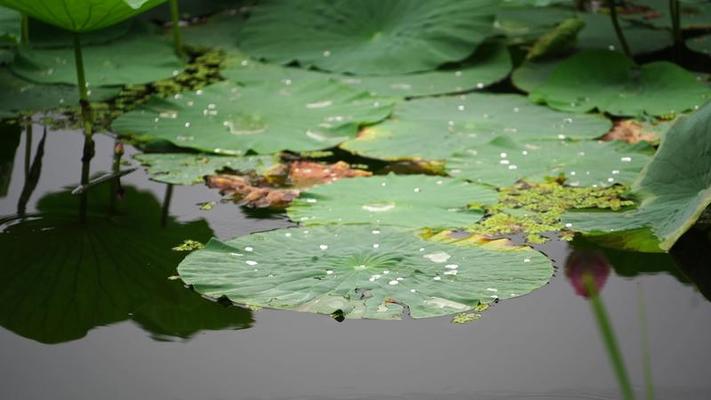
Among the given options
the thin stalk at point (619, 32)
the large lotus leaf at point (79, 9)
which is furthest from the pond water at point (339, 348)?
the thin stalk at point (619, 32)

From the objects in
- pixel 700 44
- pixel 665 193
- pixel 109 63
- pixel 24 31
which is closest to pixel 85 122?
pixel 109 63

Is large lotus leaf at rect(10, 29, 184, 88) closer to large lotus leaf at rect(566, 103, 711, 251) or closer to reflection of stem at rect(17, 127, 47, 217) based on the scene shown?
reflection of stem at rect(17, 127, 47, 217)

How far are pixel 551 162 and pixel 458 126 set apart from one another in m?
0.36

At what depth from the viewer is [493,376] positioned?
1.92 metres

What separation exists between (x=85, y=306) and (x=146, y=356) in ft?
0.87

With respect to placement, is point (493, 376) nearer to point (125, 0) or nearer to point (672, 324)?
point (672, 324)

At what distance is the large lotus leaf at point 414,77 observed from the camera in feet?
11.5

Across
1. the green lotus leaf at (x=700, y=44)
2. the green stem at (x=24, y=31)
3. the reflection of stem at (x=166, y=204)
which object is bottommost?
the green lotus leaf at (x=700, y=44)

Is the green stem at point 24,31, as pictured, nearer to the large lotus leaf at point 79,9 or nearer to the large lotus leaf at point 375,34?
the large lotus leaf at point 375,34

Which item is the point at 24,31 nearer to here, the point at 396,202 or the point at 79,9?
the point at 79,9

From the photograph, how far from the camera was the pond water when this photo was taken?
188 cm

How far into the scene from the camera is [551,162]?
2.88 m

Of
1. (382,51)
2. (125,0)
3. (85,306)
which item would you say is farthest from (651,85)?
(85,306)

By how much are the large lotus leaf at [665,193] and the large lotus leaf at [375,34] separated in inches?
48.8
